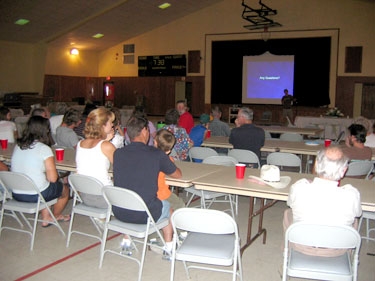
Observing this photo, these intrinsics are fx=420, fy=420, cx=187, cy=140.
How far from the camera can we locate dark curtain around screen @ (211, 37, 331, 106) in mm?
15266

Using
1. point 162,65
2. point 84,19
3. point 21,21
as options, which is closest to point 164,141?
point 21,21

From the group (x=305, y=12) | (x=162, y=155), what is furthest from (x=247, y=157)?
(x=305, y=12)

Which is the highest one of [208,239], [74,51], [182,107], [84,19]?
[84,19]

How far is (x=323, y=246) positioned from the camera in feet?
8.23

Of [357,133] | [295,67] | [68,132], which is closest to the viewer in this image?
[357,133]

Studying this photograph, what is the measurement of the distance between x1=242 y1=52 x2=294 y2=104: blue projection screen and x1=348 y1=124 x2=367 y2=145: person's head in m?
11.4

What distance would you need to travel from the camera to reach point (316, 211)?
8.55ft

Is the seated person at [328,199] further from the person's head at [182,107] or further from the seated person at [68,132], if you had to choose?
the person's head at [182,107]

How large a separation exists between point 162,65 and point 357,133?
14451 millimetres

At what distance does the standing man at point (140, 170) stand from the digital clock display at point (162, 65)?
15.0m

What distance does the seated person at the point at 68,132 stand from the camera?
17.4 feet

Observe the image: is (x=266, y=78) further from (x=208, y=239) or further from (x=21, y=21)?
(x=208, y=239)

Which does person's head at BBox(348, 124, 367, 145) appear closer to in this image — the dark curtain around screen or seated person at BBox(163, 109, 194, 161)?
seated person at BBox(163, 109, 194, 161)

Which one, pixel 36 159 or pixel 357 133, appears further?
pixel 357 133
